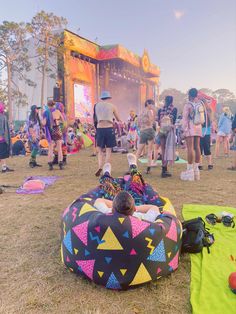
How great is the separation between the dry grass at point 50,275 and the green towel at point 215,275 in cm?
8

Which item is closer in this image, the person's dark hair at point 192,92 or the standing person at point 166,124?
the person's dark hair at point 192,92

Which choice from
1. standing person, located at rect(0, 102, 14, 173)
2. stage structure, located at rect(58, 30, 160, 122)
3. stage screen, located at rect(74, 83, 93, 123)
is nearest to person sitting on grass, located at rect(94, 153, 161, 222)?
standing person, located at rect(0, 102, 14, 173)

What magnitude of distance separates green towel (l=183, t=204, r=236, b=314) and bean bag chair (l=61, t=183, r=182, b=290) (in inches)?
11.0

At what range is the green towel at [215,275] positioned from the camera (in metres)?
2.00

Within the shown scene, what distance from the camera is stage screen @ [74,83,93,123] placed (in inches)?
870

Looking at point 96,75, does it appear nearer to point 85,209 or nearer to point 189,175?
point 189,175

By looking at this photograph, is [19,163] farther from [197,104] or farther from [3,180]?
[197,104]

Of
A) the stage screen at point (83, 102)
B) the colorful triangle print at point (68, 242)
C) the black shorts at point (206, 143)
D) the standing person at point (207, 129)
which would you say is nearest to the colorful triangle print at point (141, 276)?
the colorful triangle print at point (68, 242)

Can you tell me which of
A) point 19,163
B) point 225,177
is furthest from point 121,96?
point 225,177

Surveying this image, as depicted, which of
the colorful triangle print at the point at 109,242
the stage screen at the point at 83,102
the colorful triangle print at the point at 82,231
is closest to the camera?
the colorful triangle print at the point at 109,242

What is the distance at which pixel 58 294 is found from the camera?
2168 millimetres

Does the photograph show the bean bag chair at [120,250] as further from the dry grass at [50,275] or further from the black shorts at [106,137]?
the black shorts at [106,137]

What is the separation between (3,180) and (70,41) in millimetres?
17306

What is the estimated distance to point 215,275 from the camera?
2.38m
